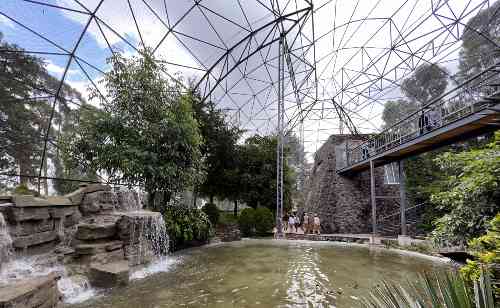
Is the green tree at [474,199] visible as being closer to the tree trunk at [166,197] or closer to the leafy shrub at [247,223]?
the tree trunk at [166,197]

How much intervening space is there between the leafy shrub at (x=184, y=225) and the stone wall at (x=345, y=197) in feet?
34.4

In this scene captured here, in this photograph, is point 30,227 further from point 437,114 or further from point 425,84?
point 425,84

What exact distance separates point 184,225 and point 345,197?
1224 centimetres

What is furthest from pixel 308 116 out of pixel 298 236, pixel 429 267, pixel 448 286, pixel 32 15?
pixel 448 286

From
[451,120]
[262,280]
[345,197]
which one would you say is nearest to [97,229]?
[262,280]

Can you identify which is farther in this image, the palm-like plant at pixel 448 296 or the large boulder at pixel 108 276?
the large boulder at pixel 108 276

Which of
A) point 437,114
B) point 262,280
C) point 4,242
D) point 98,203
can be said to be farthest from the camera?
point 437,114

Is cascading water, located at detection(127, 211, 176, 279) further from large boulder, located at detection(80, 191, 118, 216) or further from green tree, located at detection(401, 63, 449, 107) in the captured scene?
green tree, located at detection(401, 63, 449, 107)

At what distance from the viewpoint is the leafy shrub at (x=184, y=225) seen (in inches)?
380

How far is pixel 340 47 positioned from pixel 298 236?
13731 mm

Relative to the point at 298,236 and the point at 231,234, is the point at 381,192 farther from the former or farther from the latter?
the point at 231,234

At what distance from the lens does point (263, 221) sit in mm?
15555

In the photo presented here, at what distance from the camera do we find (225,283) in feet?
18.4

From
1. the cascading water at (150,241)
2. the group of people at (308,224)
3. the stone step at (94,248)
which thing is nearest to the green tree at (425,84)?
the group of people at (308,224)
